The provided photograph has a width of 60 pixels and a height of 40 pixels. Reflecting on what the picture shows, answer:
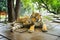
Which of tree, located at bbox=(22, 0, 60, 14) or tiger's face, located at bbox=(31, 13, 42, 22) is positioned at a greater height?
tree, located at bbox=(22, 0, 60, 14)

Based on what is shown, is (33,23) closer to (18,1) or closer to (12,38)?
(12,38)

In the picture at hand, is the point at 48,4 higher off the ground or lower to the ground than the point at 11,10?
higher

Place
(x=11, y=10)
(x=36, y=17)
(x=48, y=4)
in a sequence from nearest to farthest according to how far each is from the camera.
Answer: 1. (x=36, y=17)
2. (x=11, y=10)
3. (x=48, y=4)

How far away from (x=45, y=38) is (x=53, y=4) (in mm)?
1740

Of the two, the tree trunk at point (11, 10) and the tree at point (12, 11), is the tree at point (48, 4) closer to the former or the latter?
the tree at point (12, 11)

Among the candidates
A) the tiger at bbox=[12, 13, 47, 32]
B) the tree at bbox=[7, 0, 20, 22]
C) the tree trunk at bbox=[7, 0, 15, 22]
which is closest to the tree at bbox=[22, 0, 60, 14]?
the tree at bbox=[7, 0, 20, 22]

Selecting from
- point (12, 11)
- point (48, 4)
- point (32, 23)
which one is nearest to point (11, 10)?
point (12, 11)

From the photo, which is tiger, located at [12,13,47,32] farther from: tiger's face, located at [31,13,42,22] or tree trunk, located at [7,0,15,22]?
tree trunk, located at [7,0,15,22]

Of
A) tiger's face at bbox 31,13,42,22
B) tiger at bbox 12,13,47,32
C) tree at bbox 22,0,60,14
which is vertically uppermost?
tree at bbox 22,0,60,14

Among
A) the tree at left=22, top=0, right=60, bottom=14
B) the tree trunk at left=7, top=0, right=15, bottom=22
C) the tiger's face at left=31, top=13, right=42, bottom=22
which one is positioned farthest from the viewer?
the tree at left=22, top=0, right=60, bottom=14

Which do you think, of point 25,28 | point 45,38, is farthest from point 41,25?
point 45,38

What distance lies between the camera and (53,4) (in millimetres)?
3178

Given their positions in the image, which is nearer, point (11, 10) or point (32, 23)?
point (32, 23)

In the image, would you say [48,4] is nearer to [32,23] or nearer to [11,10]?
[11,10]
